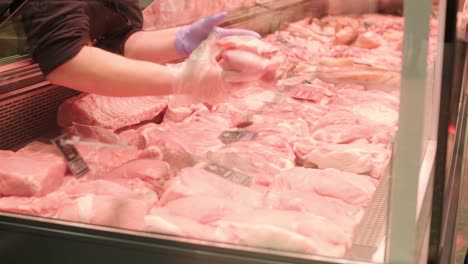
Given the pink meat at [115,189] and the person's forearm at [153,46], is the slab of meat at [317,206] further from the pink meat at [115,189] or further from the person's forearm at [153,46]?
the person's forearm at [153,46]

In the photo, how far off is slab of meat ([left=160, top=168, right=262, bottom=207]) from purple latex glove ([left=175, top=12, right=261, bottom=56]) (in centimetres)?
33

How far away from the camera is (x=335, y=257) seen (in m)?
1.19

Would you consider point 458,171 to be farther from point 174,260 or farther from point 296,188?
point 174,260

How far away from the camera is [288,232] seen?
4.06 ft

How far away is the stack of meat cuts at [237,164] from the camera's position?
1330 millimetres

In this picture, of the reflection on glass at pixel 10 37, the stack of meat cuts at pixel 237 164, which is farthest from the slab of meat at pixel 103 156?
the reflection on glass at pixel 10 37

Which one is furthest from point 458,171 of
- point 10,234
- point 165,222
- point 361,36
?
point 10,234

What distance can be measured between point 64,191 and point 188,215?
42 centimetres

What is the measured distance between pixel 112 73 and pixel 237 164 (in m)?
0.43

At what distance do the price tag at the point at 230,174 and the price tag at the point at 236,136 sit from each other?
0.23 meters

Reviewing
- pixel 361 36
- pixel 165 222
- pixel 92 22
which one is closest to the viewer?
pixel 165 222

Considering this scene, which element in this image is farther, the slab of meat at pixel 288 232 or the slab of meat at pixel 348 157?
the slab of meat at pixel 348 157

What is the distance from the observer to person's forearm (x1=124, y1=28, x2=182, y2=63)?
159cm

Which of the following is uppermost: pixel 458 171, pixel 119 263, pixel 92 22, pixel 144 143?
pixel 92 22
